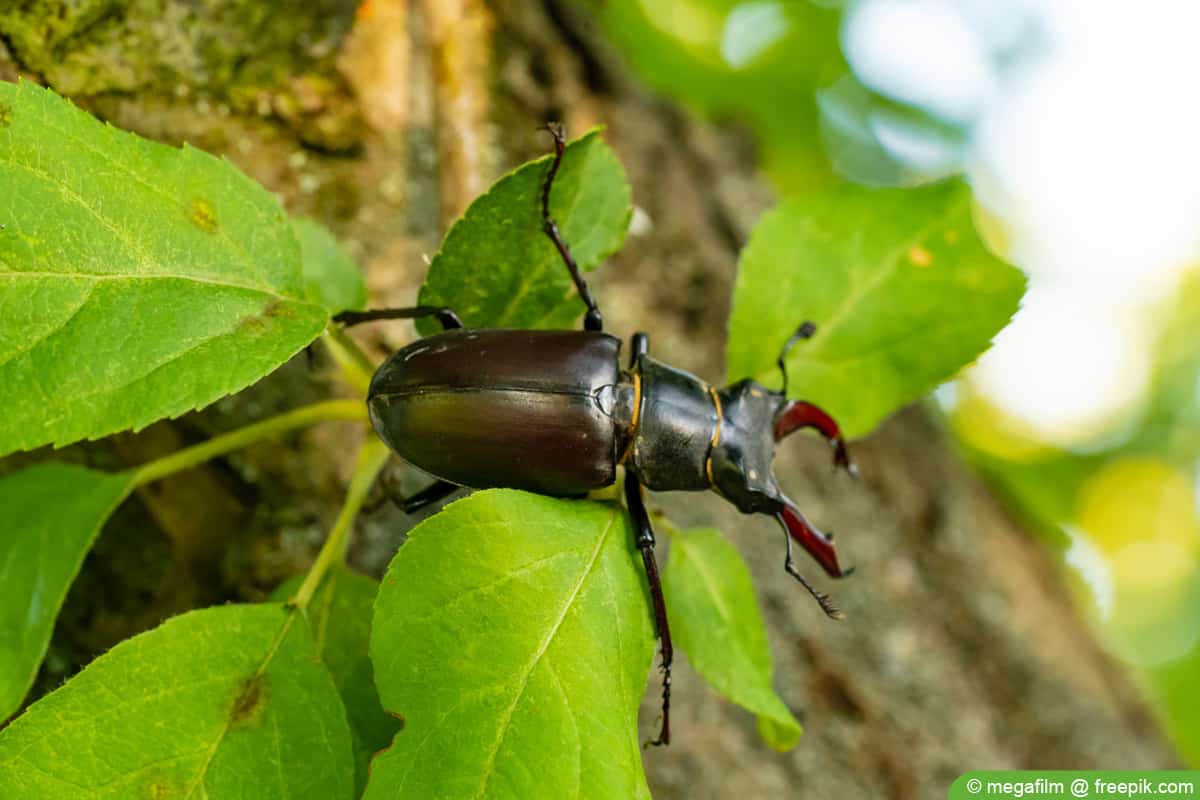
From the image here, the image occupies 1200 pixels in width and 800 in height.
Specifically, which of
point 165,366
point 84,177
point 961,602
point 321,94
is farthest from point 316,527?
point 961,602

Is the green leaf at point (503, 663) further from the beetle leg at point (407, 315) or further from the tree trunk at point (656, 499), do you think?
the tree trunk at point (656, 499)

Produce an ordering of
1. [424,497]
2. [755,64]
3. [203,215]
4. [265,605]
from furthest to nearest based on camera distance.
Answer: [755,64] → [424,497] → [265,605] → [203,215]

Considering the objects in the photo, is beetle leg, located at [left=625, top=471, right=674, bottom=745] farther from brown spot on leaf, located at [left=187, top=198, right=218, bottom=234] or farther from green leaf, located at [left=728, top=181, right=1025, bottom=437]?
brown spot on leaf, located at [left=187, top=198, right=218, bottom=234]

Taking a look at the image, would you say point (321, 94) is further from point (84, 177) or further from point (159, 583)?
point (159, 583)

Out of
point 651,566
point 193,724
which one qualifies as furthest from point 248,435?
point 651,566

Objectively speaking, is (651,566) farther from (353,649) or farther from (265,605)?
(265,605)

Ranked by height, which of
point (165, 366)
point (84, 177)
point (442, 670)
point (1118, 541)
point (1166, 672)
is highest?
point (84, 177)
